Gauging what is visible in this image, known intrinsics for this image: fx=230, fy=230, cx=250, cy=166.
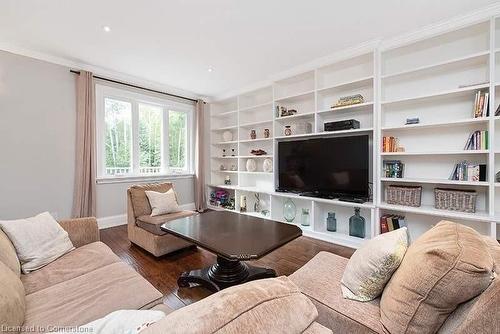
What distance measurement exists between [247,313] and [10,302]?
3.50 feet

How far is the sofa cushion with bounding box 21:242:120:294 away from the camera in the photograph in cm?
133

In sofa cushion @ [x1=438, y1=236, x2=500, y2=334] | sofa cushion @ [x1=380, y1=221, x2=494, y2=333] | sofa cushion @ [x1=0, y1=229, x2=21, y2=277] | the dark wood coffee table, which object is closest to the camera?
sofa cushion @ [x1=438, y1=236, x2=500, y2=334]

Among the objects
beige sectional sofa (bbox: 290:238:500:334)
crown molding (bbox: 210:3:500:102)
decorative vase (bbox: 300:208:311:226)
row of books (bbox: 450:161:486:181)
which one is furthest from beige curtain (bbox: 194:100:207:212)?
row of books (bbox: 450:161:486:181)

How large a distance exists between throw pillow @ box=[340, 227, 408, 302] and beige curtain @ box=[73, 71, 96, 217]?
11.9ft

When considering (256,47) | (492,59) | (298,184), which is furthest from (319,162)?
(492,59)

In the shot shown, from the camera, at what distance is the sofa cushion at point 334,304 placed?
101 centimetres

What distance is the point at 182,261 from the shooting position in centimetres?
249

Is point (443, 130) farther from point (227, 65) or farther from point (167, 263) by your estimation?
point (167, 263)

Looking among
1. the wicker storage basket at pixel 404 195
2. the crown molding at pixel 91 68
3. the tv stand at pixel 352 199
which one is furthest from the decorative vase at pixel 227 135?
the wicker storage basket at pixel 404 195

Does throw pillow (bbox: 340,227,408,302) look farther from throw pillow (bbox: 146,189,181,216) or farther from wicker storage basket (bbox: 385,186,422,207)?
throw pillow (bbox: 146,189,181,216)

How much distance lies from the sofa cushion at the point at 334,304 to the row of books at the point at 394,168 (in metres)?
1.85

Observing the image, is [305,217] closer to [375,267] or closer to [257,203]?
[257,203]

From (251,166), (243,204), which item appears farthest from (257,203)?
(251,166)

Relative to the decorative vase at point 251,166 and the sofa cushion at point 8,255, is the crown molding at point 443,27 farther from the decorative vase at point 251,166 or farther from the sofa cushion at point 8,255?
the sofa cushion at point 8,255
